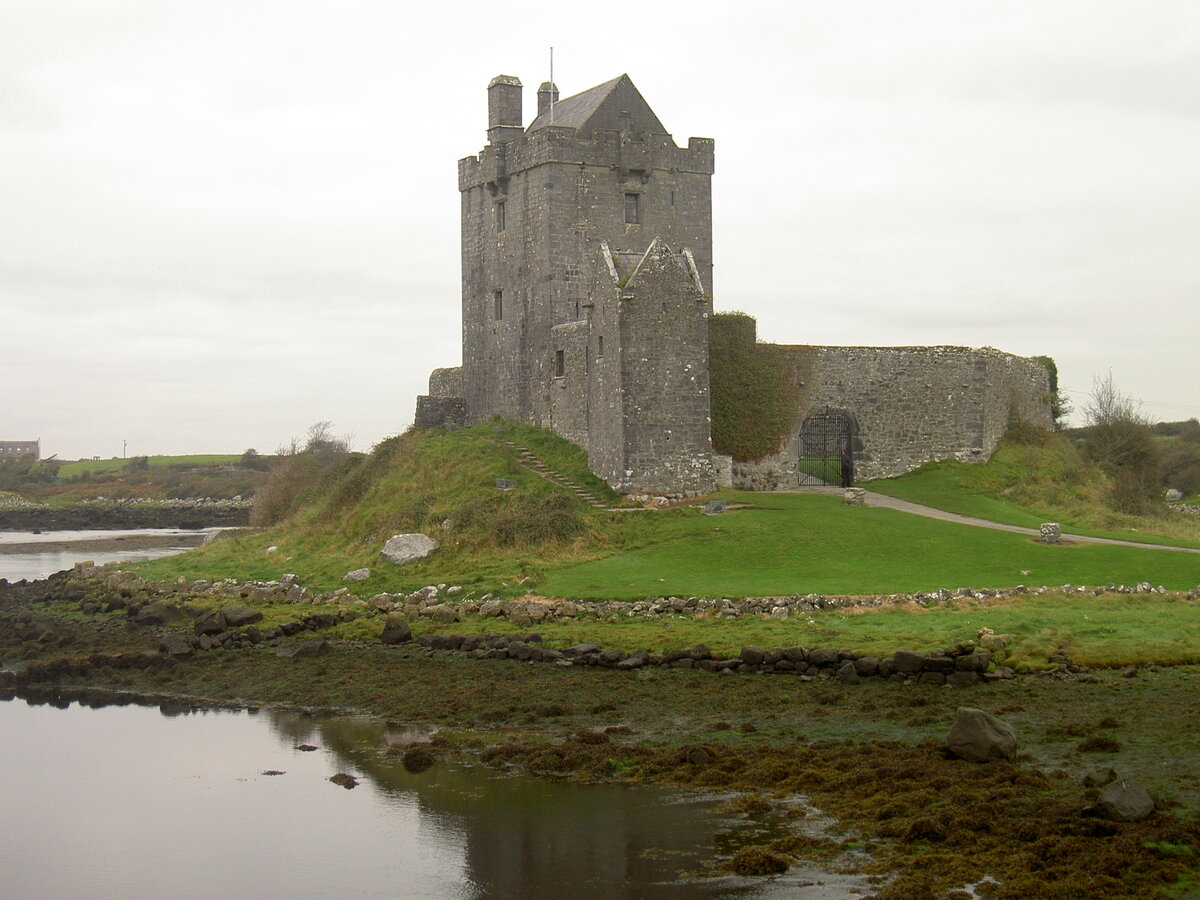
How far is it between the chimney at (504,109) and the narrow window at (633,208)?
162 inches

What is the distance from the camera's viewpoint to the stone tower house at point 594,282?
111 feet

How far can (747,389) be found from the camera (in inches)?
1451

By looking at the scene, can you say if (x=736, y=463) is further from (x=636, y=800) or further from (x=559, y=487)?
(x=636, y=800)

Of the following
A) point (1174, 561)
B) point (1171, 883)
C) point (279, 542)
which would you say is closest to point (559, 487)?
point (279, 542)

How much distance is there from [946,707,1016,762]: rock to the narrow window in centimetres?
2545

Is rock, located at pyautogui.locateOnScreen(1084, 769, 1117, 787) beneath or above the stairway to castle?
beneath

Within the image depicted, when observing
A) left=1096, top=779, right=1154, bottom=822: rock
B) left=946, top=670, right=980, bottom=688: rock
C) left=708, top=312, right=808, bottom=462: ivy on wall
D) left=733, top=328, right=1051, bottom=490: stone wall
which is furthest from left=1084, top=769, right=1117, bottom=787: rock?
left=733, top=328, right=1051, bottom=490: stone wall

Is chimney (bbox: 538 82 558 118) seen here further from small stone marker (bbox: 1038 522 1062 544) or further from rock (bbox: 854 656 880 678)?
rock (bbox: 854 656 880 678)

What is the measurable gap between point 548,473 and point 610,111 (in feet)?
37.2

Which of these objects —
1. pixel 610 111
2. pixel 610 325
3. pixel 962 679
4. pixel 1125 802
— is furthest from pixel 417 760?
pixel 610 111

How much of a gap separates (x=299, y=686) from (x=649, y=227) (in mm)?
20687

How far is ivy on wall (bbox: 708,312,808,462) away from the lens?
36.6 meters

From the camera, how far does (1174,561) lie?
88.2 feet

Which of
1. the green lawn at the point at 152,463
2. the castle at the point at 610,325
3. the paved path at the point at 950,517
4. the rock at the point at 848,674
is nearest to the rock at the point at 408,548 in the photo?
the castle at the point at 610,325
